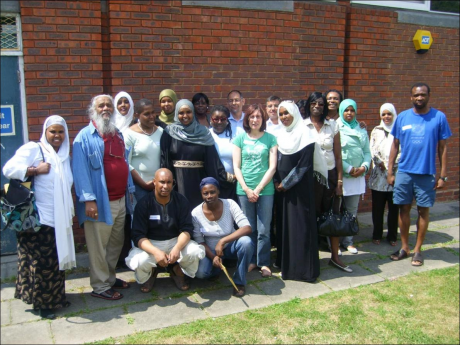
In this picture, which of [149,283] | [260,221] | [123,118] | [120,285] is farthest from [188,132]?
[120,285]

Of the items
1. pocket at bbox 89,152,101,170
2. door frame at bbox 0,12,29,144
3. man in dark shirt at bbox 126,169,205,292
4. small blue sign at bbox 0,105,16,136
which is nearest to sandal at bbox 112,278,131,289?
man in dark shirt at bbox 126,169,205,292

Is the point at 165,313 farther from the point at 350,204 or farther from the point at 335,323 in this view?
the point at 350,204

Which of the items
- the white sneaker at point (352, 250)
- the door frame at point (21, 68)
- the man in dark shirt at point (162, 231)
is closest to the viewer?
the man in dark shirt at point (162, 231)

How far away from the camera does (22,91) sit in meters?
5.00

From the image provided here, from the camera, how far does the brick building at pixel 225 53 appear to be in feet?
16.4

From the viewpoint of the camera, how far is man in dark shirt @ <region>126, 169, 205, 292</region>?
416cm

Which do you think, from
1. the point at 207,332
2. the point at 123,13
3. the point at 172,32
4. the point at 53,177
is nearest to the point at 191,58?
the point at 172,32

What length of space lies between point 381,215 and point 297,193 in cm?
187

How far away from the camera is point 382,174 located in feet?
18.9

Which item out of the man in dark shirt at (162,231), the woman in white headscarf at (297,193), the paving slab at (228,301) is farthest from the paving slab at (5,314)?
the woman in white headscarf at (297,193)

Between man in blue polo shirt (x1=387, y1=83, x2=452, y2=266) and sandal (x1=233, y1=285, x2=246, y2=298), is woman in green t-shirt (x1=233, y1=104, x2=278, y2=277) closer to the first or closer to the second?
sandal (x1=233, y1=285, x2=246, y2=298)

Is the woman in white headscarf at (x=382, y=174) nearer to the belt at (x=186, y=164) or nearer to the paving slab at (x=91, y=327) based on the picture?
the belt at (x=186, y=164)

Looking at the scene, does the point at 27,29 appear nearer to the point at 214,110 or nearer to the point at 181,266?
the point at 214,110

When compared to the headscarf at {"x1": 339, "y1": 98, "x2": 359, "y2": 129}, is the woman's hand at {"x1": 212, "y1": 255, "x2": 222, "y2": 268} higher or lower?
lower
